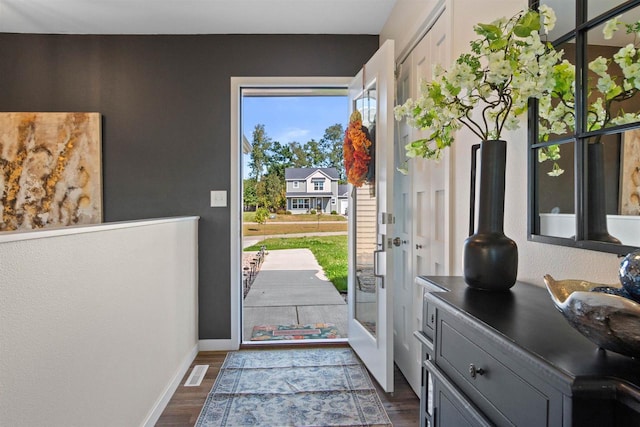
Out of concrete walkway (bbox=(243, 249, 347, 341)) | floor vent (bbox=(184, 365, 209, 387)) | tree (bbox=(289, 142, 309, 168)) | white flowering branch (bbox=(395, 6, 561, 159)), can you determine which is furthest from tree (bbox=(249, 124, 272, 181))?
white flowering branch (bbox=(395, 6, 561, 159))

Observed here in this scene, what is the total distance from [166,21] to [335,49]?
1285 mm

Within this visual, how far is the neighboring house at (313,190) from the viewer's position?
494 centimetres

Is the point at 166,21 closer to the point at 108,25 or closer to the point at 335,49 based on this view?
the point at 108,25

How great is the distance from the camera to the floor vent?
8.31 feet

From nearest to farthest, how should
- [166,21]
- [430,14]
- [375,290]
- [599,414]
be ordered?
[599,414] → [430,14] → [375,290] → [166,21]

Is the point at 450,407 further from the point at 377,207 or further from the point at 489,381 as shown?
the point at 377,207

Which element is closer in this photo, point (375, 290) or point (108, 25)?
point (375, 290)

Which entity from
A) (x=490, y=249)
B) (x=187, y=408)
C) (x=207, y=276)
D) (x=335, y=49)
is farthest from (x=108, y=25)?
(x=490, y=249)

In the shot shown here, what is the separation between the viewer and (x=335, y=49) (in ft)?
10.3

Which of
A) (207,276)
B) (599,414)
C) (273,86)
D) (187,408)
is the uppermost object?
(273,86)

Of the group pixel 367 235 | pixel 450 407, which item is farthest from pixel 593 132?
pixel 367 235

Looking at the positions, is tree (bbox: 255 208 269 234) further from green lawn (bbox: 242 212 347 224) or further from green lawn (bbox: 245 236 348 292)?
green lawn (bbox: 245 236 348 292)

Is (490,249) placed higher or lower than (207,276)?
higher

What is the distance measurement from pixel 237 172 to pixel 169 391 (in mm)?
1600
